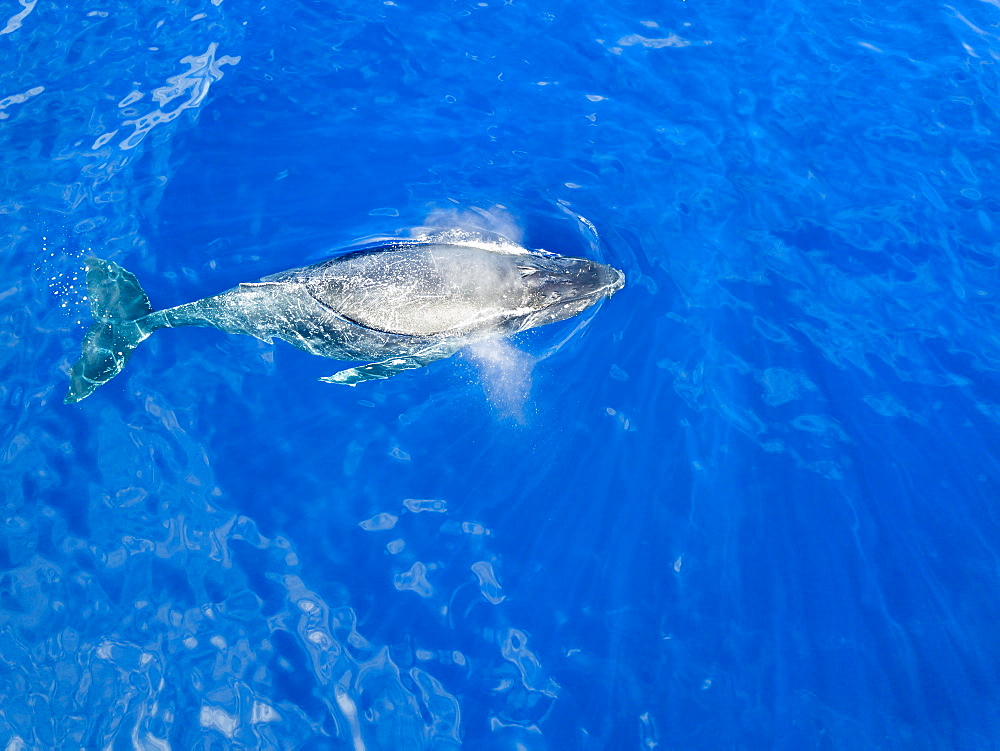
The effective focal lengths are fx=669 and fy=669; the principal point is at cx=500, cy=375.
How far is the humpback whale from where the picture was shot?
8.87m

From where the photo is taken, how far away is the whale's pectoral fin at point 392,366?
29.1 feet

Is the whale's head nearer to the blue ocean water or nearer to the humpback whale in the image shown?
the humpback whale

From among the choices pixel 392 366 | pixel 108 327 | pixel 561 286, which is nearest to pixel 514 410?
pixel 392 366

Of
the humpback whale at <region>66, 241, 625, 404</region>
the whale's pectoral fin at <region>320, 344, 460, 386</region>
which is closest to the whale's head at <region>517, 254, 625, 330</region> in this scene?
the humpback whale at <region>66, 241, 625, 404</region>

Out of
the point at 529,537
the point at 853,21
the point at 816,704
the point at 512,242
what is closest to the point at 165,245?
the point at 512,242

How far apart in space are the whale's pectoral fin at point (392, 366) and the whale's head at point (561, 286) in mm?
1219

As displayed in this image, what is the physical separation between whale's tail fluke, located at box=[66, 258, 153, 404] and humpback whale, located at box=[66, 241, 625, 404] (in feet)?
0.04

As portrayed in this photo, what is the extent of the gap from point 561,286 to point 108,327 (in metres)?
6.35

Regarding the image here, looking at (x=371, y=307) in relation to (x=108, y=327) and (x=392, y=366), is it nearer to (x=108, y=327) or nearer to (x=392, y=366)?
(x=392, y=366)

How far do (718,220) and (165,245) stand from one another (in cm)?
862

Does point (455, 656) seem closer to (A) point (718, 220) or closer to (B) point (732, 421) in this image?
(B) point (732, 421)

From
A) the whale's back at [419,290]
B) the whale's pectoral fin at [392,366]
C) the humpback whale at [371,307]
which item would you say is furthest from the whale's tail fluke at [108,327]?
the whale's pectoral fin at [392,366]

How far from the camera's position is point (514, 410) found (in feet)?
29.2

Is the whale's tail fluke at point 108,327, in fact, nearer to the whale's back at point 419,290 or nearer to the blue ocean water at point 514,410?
the blue ocean water at point 514,410
